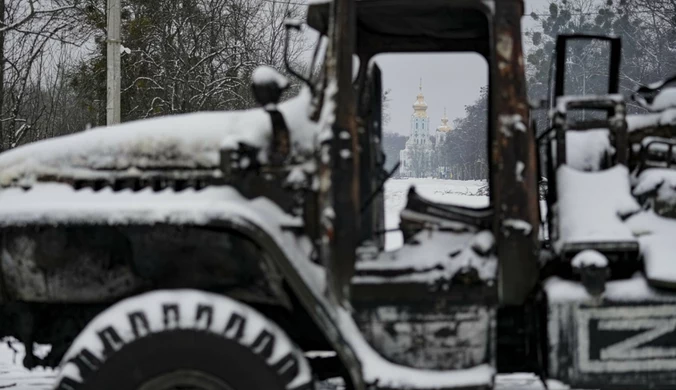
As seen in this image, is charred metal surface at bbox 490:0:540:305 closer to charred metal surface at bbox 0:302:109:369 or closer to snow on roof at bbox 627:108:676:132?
snow on roof at bbox 627:108:676:132

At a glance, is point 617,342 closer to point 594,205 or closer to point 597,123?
point 594,205

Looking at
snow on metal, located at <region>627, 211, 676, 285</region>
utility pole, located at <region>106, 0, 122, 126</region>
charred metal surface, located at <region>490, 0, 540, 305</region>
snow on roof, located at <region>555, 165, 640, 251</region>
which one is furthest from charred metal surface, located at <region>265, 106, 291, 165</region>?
utility pole, located at <region>106, 0, 122, 126</region>

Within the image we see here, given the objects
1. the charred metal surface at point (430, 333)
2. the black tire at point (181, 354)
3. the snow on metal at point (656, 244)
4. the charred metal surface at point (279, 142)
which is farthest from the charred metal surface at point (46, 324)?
the snow on metal at point (656, 244)

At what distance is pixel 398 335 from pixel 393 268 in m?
0.30

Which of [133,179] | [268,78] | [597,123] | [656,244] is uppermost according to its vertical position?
[268,78]

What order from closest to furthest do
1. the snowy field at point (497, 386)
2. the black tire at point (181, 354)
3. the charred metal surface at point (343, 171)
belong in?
the black tire at point (181, 354)
the charred metal surface at point (343, 171)
the snowy field at point (497, 386)

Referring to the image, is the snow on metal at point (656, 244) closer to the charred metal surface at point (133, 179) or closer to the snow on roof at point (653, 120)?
the snow on roof at point (653, 120)

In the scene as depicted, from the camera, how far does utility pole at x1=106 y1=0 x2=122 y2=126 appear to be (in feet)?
41.2

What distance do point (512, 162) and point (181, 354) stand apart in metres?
1.65

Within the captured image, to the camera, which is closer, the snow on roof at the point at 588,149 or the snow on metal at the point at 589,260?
the snow on metal at the point at 589,260

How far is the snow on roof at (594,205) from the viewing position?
342 centimetres

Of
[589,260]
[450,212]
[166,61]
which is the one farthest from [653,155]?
[166,61]

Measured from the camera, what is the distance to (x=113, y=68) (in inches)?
497

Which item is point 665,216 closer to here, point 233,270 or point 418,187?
point 418,187
